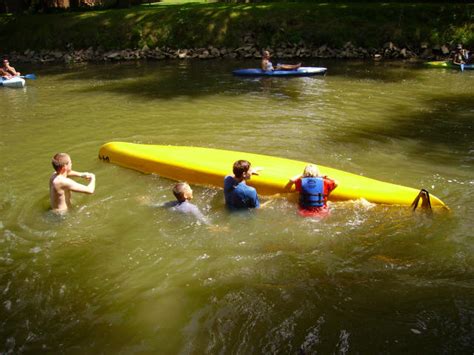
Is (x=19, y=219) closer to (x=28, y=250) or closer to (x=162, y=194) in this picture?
(x=28, y=250)

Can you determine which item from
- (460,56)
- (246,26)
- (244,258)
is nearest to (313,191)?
(244,258)

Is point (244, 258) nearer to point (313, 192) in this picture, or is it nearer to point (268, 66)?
point (313, 192)

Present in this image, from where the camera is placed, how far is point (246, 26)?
20531 millimetres

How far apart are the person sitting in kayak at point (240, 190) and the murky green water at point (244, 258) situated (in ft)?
0.47

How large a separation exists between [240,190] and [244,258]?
1.03m

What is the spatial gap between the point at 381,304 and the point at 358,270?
56 cm

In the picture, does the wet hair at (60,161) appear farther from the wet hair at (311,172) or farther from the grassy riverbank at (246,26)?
the grassy riverbank at (246,26)

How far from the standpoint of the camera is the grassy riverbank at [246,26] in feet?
60.1

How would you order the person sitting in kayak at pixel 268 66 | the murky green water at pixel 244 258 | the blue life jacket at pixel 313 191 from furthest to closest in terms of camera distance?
the person sitting in kayak at pixel 268 66 < the blue life jacket at pixel 313 191 < the murky green water at pixel 244 258

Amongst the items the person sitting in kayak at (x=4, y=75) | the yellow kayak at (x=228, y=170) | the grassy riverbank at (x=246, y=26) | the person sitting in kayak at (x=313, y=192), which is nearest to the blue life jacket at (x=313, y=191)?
the person sitting in kayak at (x=313, y=192)

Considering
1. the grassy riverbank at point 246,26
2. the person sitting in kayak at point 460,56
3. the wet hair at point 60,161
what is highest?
the grassy riverbank at point 246,26

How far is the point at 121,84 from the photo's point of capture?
15656 mm

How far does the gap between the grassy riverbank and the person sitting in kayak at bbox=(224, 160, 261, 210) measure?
585 inches

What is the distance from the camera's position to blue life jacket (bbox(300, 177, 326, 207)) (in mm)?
5633
